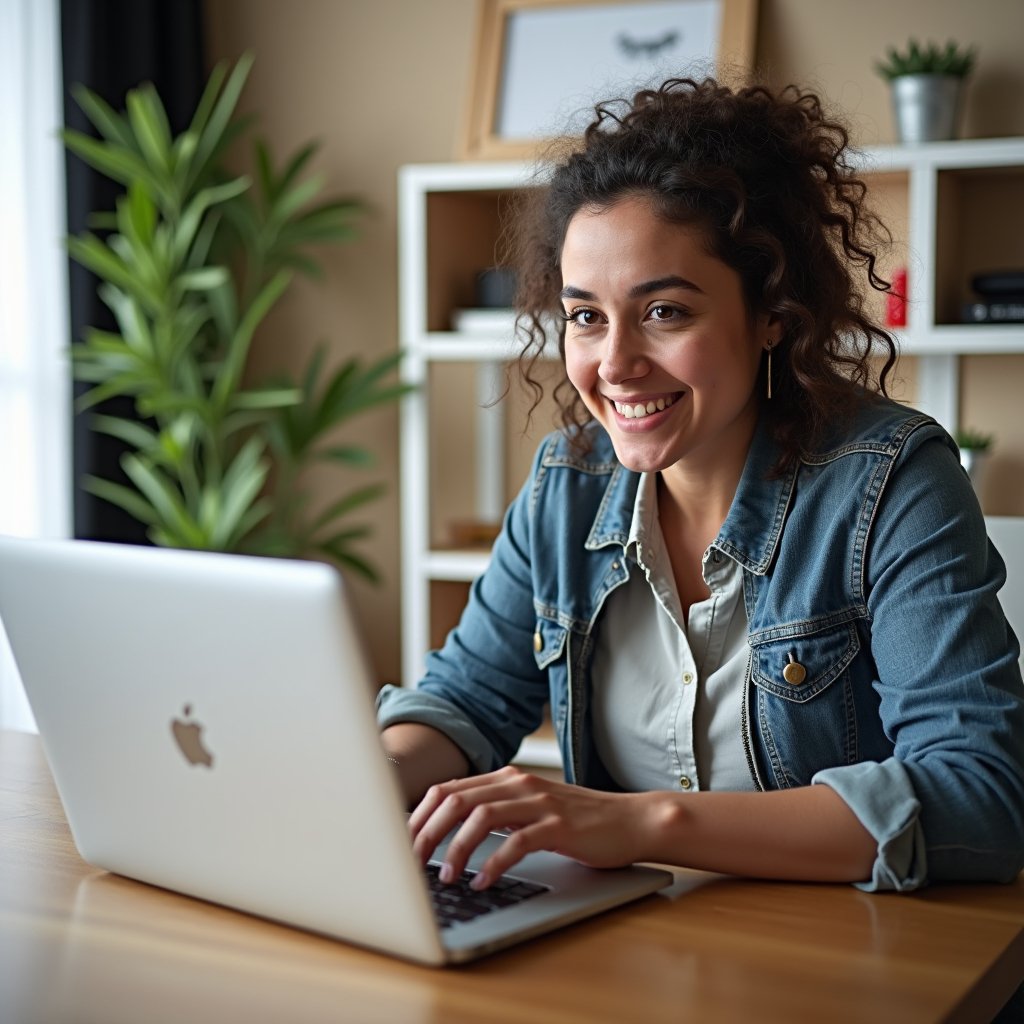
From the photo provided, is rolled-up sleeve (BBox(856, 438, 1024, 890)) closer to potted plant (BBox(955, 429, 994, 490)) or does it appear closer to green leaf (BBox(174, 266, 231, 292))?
potted plant (BBox(955, 429, 994, 490))

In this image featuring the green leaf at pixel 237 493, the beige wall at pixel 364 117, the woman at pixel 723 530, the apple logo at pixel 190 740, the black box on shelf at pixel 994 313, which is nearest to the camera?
the apple logo at pixel 190 740

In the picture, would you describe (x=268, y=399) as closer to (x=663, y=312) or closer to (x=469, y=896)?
(x=663, y=312)

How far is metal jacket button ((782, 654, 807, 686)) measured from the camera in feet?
4.53

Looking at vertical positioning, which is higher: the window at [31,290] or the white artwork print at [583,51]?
the white artwork print at [583,51]

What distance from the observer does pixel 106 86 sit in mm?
3562

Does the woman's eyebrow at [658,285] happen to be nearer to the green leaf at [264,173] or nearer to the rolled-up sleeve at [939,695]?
the rolled-up sleeve at [939,695]

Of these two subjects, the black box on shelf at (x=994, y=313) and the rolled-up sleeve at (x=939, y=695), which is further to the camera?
the black box on shelf at (x=994, y=313)

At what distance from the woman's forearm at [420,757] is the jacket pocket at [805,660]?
0.31 m

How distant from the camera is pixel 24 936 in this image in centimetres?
101

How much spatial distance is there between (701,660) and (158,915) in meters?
0.64

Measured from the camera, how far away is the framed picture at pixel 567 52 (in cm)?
318

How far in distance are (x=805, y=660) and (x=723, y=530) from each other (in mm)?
153

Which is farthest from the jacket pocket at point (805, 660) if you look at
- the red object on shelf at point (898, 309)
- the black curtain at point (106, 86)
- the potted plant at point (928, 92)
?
the black curtain at point (106, 86)

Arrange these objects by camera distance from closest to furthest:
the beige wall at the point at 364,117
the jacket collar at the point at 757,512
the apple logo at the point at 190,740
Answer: the apple logo at the point at 190,740, the jacket collar at the point at 757,512, the beige wall at the point at 364,117
